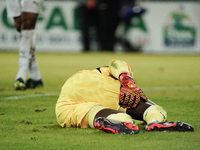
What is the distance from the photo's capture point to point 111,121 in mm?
3129

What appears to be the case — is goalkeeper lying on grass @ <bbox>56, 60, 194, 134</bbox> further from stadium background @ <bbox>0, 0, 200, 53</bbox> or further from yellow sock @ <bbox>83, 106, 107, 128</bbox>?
stadium background @ <bbox>0, 0, 200, 53</bbox>

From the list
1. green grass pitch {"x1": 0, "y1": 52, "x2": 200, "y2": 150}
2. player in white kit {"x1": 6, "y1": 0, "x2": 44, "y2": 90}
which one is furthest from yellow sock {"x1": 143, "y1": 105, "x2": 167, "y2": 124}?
player in white kit {"x1": 6, "y1": 0, "x2": 44, "y2": 90}

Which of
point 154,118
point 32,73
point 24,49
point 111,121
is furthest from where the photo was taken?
point 32,73

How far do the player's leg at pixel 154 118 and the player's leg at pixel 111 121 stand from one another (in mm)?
165

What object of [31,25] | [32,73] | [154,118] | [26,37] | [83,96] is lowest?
[32,73]

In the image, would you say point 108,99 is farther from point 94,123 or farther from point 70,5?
point 70,5

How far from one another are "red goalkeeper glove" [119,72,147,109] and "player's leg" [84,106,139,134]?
0.55 ft

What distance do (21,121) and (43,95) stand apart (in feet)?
6.20

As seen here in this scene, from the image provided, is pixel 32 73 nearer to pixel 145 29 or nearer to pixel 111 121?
pixel 111 121

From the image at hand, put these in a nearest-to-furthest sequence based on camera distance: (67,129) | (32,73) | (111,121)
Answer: (111,121), (67,129), (32,73)

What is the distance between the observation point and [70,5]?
16.8m

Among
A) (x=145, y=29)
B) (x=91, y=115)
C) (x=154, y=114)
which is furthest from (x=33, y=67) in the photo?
(x=145, y=29)

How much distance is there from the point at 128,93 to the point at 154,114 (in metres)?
0.26

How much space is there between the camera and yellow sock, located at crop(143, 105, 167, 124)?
3318 millimetres
